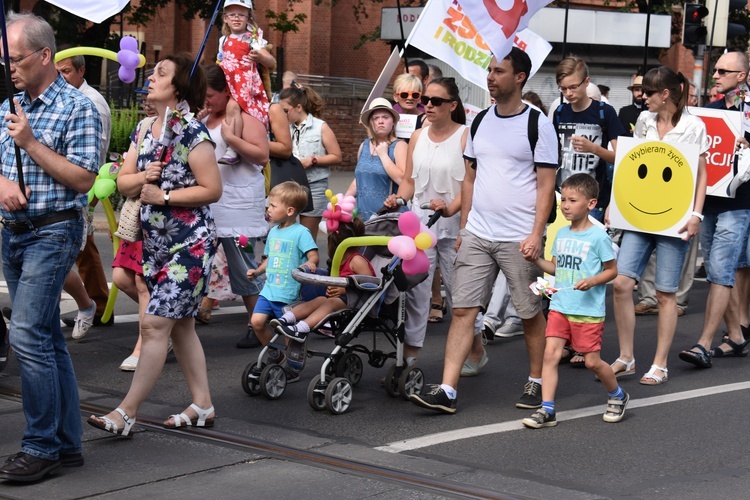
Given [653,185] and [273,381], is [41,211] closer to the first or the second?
[273,381]

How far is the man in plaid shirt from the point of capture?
16.9ft

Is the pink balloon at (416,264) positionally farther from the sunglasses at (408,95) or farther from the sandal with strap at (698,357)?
the sunglasses at (408,95)

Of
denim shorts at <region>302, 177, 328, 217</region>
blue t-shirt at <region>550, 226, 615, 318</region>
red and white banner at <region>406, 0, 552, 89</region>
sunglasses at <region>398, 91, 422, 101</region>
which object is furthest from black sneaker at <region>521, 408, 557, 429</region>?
denim shorts at <region>302, 177, 328, 217</region>

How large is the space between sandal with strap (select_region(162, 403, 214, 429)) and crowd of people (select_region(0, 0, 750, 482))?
0.05 feet

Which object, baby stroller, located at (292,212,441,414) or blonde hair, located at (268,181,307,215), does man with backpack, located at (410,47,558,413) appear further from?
blonde hair, located at (268,181,307,215)

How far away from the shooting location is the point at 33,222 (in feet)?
17.1

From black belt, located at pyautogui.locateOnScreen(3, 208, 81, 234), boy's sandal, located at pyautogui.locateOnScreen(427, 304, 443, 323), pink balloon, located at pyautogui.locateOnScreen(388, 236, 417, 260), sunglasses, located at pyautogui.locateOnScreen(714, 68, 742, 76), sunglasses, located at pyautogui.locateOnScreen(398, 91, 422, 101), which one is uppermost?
sunglasses, located at pyautogui.locateOnScreen(714, 68, 742, 76)

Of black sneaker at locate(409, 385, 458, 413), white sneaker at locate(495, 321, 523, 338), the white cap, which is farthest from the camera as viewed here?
white sneaker at locate(495, 321, 523, 338)

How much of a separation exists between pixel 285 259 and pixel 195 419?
1.47m

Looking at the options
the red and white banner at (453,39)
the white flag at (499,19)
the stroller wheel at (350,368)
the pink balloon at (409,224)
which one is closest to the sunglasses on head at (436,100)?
the red and white banner at (453,39)

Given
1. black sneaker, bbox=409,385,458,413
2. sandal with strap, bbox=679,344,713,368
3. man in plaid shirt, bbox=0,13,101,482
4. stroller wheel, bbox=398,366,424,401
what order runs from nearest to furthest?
man in plaid shirt, bbox=0,13,101,482 < black sneaker, bbox=409,385,458,413 < stroller wheel, bbox=398,366,424,401 < sandal with strap, bbox=679,344,713,368

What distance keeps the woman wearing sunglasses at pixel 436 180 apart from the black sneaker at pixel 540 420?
3.42 ft

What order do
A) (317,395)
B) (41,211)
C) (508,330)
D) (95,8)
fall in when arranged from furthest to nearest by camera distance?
(508,330)
(317,395)
(95,8)
(41,211)

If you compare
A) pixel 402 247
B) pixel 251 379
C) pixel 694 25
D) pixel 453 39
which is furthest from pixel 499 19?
pixel 694 25
